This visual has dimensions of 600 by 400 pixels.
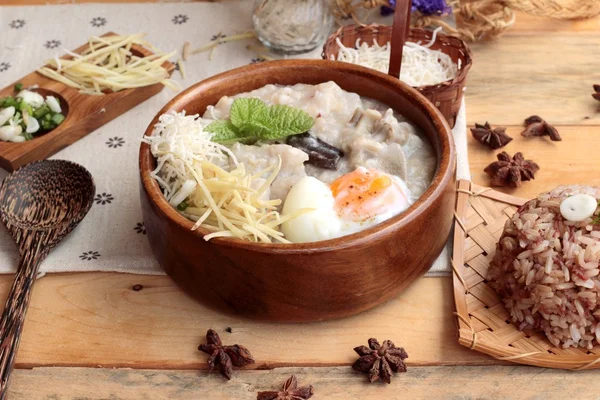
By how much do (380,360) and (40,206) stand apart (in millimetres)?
1452

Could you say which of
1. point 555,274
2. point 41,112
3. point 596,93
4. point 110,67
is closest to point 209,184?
point 555,274

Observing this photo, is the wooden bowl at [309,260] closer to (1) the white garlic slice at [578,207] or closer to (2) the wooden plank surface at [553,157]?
(1) the white garlic slice at [578,207]

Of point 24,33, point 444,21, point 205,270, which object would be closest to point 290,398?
point 205,270

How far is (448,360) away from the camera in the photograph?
2.58 meters

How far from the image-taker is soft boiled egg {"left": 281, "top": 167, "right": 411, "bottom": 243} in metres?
2.56

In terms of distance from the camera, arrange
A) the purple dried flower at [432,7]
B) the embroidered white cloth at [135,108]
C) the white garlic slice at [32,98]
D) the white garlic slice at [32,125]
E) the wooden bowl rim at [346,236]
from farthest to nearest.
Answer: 1. the purple dried flower at [432,7]
2. the white garlic slice at [32,98]
3. the white garlic slice at [32,125]
4. the embroidered white cloth at [135,108]
5. the wooden bowl rim at [346,236]

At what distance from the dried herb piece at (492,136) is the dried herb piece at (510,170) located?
4.5 inches

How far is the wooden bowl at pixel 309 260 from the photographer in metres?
2.43

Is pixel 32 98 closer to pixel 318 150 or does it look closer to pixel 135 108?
pixel 135 108

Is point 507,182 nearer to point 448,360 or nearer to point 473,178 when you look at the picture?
point 473,178

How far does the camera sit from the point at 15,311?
8.64ft

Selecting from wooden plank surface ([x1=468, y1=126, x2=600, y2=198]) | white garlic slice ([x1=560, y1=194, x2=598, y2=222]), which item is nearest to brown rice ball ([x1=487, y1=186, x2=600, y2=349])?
white garlic slice ([x1=560, y1=194, x2=598, y2=222])

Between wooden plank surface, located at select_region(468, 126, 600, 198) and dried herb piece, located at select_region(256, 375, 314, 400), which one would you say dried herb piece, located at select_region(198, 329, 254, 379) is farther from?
wooden plank surface, located at select_region(468, 126, 600, 198)

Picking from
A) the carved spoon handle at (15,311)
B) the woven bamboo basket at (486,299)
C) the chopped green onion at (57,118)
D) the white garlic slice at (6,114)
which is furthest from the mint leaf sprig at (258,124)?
the white garlic slice at (6,114)
